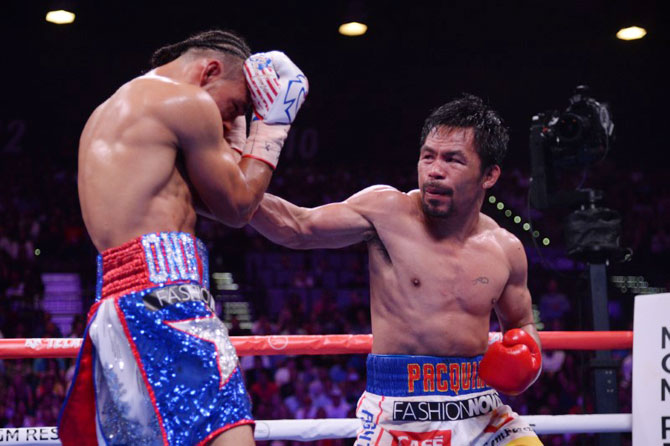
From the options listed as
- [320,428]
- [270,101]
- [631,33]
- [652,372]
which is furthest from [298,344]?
[631,33]

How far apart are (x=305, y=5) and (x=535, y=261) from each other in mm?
4716

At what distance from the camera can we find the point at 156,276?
64.2 inches

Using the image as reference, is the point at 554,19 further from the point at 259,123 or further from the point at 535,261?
the point at 259,123

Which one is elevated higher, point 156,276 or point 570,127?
point 570,127

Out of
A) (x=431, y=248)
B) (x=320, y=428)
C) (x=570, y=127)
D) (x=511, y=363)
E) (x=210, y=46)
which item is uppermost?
(x=570, y=127)

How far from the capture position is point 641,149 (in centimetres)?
1150

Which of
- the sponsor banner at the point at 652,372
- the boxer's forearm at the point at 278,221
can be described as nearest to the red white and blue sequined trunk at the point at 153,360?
the boxer's forearm at the point at 278,221

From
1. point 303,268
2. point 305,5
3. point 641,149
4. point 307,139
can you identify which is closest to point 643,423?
point 305,5

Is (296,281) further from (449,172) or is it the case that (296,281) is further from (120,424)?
(120,424)

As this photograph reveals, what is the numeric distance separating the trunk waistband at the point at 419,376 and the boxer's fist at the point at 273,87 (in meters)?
0.84

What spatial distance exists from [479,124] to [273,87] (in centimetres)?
95

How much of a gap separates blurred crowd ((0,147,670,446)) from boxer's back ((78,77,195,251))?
503cm

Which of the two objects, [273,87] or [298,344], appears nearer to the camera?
[273,87]

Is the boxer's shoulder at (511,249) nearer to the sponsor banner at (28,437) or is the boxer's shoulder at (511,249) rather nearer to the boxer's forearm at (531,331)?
the boxer's forearm at (531,331)
